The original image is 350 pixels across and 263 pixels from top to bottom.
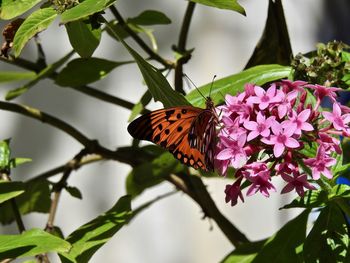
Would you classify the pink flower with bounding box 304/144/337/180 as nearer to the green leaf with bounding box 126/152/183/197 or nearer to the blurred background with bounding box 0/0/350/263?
the green leaf with bounding box 126/152/183/197

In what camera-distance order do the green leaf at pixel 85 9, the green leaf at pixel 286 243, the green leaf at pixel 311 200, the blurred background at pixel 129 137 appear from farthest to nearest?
the blurred background at pixel 129 137
the green leaf at pixel 286 243
the green leaf at pixel 311 200
the green leaf at pixel 85 9

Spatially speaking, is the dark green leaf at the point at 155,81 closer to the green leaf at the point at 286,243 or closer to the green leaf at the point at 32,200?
the green leaf at the point at 286,243

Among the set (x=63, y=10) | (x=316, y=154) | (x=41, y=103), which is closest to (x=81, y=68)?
(x=63, y=10)

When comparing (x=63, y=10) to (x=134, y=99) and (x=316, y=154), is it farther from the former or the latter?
(x=134, y=99)

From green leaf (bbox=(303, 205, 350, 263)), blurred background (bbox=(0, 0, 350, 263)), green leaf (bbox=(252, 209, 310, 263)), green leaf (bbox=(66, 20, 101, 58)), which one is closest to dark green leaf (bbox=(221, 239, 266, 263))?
green leaf (bbox=(252, 209, 310, 263))

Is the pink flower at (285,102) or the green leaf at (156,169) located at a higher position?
the pink flower at (285,102)

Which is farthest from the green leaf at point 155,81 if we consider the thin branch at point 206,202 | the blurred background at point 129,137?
the blurred background at point 129,137
